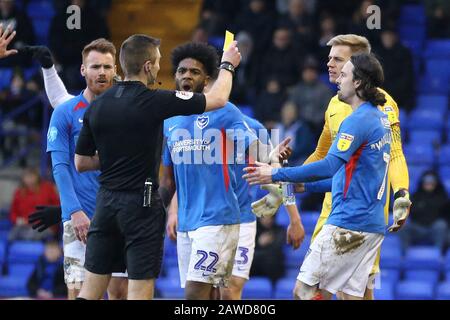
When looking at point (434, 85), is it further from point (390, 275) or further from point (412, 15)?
point (390, 275)

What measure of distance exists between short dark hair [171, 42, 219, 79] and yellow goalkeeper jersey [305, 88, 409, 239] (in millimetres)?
1006

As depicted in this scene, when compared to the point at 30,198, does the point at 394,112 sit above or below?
above

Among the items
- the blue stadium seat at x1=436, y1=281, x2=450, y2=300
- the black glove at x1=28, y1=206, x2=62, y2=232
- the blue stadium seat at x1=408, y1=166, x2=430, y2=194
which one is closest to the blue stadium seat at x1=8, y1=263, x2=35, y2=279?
the blue stadium seat at x1=408, y1=166, x2=430, y2=194

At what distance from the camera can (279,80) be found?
17422 millimetres

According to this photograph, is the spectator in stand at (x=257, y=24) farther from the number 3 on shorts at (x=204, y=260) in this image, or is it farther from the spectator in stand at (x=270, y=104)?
the number 3 on shorts at (x=204, y=260)

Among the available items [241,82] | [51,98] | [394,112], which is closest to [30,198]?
[241,82]

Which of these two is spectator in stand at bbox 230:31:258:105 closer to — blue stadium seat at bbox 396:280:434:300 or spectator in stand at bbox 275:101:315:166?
spectator in stand at bbox 275:101:315:166

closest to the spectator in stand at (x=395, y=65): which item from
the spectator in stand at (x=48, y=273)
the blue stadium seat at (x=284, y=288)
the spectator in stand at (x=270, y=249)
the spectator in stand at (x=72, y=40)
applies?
the spectator in stand at (x=270, y=249)

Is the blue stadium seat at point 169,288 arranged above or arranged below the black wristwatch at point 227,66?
below

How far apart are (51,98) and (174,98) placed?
7.87ft

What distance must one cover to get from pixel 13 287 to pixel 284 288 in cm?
344

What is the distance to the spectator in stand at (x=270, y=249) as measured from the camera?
15.3 m

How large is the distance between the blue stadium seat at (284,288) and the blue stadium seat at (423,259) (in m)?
1.46
